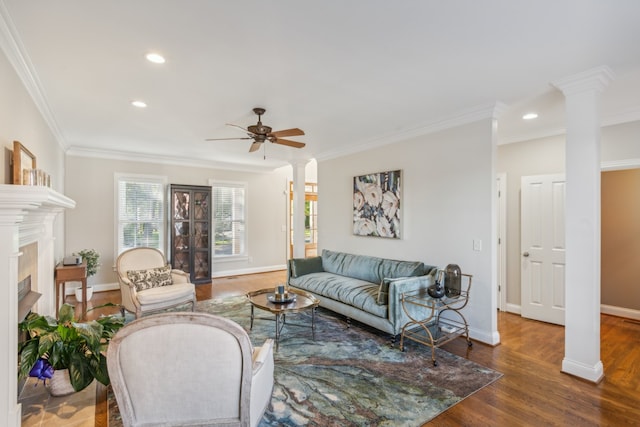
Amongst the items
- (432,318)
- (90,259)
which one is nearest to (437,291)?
(432,318)

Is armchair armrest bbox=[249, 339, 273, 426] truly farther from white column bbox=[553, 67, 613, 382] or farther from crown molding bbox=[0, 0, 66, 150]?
white column bbox=[553, 67, 613, 382]

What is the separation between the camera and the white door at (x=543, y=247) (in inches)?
164

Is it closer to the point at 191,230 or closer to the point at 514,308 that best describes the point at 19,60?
the point at 191,230

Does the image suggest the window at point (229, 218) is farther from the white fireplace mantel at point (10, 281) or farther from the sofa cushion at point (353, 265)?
the white fireplace mantel at point (10, 281)

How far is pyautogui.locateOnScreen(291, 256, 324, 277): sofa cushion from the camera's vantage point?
4965 millimetres

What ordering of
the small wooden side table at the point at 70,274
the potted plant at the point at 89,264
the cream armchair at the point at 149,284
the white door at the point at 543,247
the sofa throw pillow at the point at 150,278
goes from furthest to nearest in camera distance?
1. the potted plant at the point at 89,264
2. the small wooden side table at the point at 70,274
3. the white door at the point at 543,247
4. the sofa throw pillow at the point at 150,278
5. the cream armchair at the point at 149,284

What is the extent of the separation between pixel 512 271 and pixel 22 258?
560 cm

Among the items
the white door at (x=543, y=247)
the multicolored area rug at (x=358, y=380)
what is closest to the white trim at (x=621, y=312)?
the white door at (x=543, y=247)

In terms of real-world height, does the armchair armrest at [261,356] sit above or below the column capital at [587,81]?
below

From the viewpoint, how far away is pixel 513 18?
1.92m

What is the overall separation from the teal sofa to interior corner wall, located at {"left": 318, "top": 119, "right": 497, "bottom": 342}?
1.04 feet

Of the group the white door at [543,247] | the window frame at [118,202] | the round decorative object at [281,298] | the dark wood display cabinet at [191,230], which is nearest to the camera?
the round decorative object at [281,298]

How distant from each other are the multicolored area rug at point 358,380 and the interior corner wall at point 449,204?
97 cm

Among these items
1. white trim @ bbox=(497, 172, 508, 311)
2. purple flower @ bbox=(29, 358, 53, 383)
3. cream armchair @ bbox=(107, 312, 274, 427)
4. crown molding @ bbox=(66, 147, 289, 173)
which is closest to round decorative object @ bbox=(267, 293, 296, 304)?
cream armchair @ bbox=(107, 312, 274, 427)
